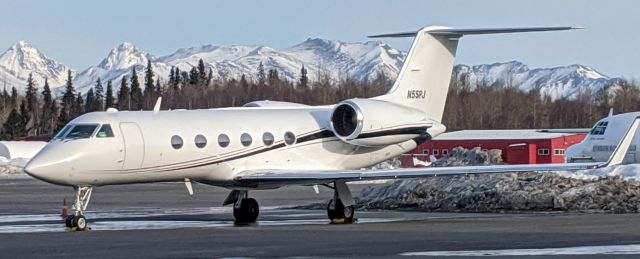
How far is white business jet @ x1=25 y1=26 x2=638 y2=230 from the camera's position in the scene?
24550 mm

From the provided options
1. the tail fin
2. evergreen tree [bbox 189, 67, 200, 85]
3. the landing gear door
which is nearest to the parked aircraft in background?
the tail fin

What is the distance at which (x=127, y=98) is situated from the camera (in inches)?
→ 6452

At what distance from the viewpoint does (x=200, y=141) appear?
25.7 m

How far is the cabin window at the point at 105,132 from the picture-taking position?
24688mm

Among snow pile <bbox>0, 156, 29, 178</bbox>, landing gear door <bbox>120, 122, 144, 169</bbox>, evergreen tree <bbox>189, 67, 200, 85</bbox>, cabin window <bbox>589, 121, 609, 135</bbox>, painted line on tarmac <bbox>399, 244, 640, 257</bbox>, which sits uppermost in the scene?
evergreen tree <bbox>189, 67, 200, 85</bbox>

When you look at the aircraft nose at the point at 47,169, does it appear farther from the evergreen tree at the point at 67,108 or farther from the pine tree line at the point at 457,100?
the evergreen tree at the point at 67,108

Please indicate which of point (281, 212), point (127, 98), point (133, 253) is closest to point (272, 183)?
point (281, 212)

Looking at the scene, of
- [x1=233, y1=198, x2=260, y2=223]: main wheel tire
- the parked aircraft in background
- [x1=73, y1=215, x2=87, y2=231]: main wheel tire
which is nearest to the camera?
[x1=73, y1=215, x2=87, y2=231]: main wheel tire

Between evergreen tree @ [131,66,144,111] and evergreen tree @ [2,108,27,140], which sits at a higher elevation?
evergreen tree @ [131,66,144,111]

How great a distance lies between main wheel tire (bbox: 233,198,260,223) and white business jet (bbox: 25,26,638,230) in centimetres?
2

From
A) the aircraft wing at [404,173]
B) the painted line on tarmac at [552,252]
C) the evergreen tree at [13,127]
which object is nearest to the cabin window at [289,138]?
the aircraft wing at [404,173]

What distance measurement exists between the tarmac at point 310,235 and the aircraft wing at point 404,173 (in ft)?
2.97

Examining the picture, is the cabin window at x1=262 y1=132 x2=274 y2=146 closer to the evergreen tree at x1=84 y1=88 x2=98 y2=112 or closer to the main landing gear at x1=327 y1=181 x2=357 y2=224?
the main landing gear at x1=327 y1=181 x2=357 y2=224

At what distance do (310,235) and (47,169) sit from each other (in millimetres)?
5444
